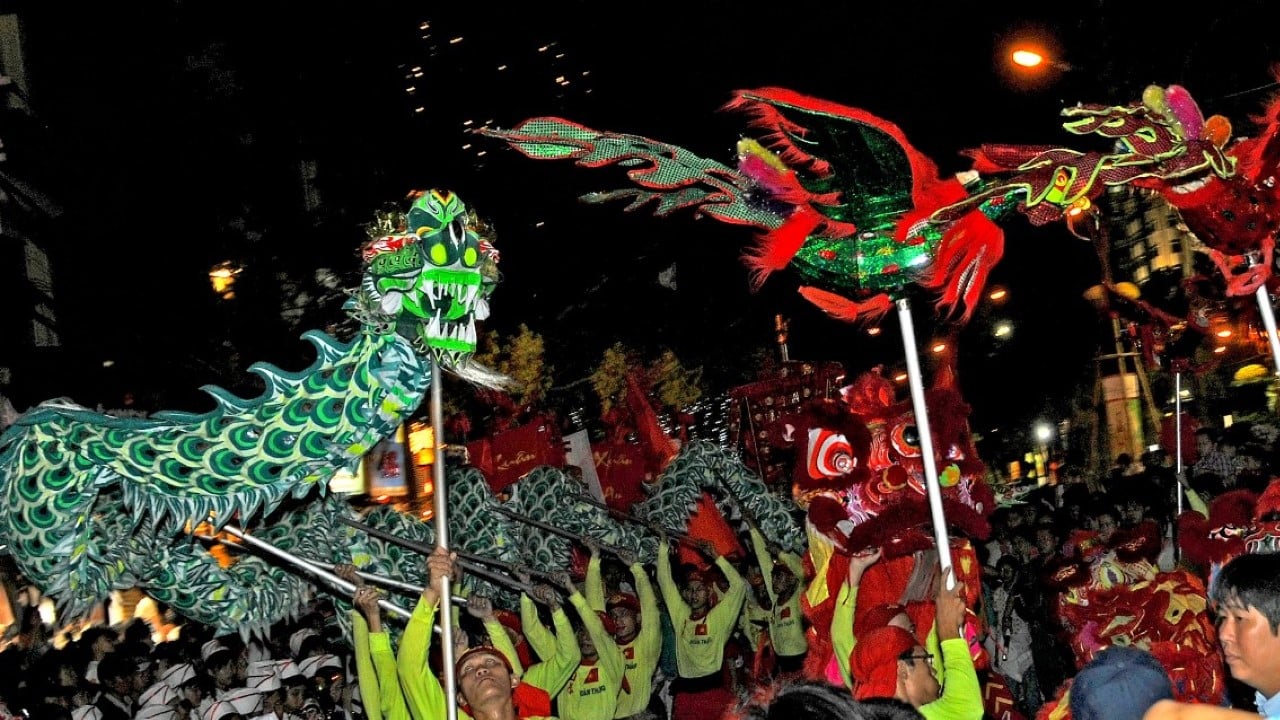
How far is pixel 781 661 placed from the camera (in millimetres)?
8672

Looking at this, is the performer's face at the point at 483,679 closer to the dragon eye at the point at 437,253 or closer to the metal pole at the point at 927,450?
the dragon eye at the point at 437,253

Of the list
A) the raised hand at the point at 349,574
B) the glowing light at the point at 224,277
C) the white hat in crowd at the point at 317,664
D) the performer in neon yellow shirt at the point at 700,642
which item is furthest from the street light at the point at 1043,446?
the raised hand at the point at 349,574

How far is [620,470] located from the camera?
33.9 ft

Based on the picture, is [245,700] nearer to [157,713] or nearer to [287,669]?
[157,713]

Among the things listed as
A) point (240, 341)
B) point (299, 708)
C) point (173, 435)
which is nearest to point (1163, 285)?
point (299, 708)

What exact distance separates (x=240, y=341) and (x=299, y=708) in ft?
19.3

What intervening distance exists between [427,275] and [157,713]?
4301 mm

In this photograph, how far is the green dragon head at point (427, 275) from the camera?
14.1 ft

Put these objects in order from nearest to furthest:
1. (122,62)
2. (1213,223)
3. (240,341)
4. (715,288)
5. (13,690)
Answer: (1213,223)
(13,690)
(240,341)
(122,62)
(715,288)

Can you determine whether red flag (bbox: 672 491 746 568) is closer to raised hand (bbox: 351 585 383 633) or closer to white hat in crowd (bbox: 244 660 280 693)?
white hat in crowd (bbox: 244 660 280 693)

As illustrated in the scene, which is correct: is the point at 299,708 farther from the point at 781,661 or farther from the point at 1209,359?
the point at 1209,359

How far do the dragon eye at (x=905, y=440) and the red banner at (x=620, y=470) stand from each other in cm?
430

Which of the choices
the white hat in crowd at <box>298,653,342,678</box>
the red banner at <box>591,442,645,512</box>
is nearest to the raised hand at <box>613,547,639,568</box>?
the white hat in crowd at <box>298,653,342,678</box>

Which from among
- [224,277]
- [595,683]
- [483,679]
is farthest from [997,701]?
[224,277]
